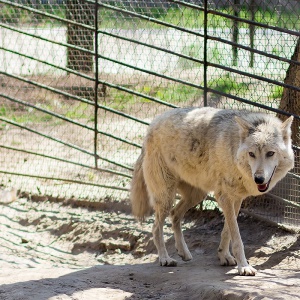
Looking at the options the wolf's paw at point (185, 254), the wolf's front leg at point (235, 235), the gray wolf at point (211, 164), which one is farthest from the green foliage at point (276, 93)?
the wolf's paw at point (185, 254)

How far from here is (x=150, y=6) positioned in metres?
8.38

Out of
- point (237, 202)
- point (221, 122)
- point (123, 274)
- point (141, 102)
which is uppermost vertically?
point (141, 102)

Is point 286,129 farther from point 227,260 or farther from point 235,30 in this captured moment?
point 235,30

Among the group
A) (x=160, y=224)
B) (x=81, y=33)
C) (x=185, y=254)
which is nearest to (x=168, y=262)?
Result: (x=185, y=254)

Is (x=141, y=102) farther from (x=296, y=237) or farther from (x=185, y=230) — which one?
(x=296, y=237)

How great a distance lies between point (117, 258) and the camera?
7.70 metres

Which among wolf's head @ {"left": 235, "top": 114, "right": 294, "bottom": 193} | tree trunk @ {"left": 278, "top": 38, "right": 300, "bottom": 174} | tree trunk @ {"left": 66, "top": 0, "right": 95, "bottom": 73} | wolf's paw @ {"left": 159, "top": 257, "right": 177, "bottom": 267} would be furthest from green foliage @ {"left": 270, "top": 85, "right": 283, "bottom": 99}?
tree trunk @ {"left": 66, "top": 0, "right": 95, "bottom": 73}

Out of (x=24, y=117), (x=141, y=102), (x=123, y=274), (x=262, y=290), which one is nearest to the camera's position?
(x=262, y=290)

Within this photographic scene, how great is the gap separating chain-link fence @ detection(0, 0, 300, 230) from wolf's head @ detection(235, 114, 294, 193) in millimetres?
810

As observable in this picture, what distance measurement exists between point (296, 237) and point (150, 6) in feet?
11.5

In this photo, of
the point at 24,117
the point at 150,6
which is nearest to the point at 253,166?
the point at 150,6

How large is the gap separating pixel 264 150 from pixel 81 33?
4.75 m

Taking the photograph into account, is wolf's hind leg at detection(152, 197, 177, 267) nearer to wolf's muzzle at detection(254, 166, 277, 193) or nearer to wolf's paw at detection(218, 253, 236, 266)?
wolf's paw at detection(218, 253, 236, 266)

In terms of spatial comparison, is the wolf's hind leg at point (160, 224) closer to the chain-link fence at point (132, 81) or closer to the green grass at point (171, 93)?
the chain-link fence at point (132, 81)
